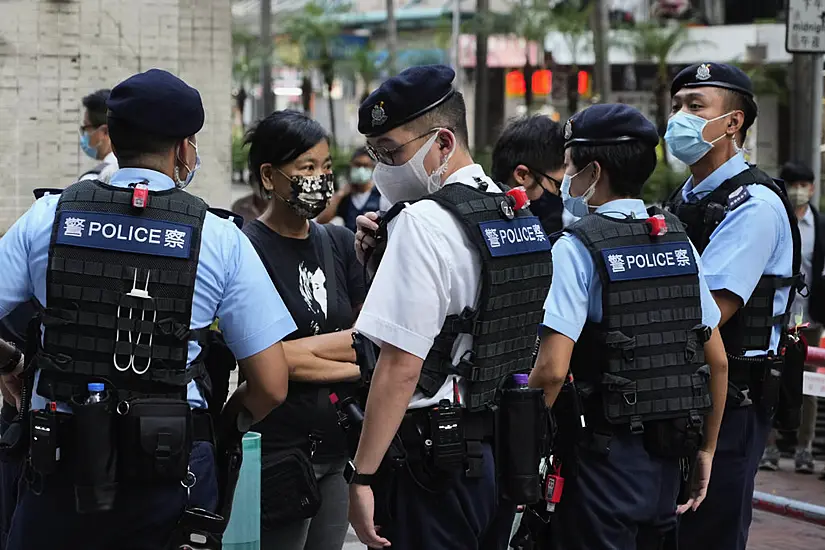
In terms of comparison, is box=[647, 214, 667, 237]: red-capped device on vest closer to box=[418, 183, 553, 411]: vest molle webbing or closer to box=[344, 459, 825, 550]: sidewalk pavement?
box=[418, 183, 553, 411]: vest molle webbing

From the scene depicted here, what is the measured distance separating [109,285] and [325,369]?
113 cm

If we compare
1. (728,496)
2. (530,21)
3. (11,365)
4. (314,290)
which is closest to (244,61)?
(530,21)

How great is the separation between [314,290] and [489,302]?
1175 mm

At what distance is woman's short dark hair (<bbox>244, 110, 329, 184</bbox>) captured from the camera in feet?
14.7

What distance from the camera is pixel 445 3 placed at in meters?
49.5

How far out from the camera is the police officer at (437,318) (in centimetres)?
326

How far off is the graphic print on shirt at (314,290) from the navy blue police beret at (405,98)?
0.99 meters

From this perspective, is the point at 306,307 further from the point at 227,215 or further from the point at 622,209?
the point at 622,209

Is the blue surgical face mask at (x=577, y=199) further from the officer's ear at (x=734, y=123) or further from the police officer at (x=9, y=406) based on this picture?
the police officer at (x=9, y=406)

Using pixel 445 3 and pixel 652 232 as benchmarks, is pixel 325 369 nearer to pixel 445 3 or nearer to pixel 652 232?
pixel 652 232

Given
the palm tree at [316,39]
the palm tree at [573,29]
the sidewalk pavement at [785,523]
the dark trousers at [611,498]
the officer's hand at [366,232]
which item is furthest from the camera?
the palm tree at [316,39]

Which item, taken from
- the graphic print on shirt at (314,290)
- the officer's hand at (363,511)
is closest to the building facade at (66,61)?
the graphic print on shirt at (314,290)

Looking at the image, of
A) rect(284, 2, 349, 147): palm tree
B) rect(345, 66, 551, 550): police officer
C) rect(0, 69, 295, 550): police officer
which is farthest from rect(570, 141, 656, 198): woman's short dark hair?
rect(284, 2, 349, 147): palm tree

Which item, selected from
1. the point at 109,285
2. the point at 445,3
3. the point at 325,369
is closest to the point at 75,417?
the point at 109,285
